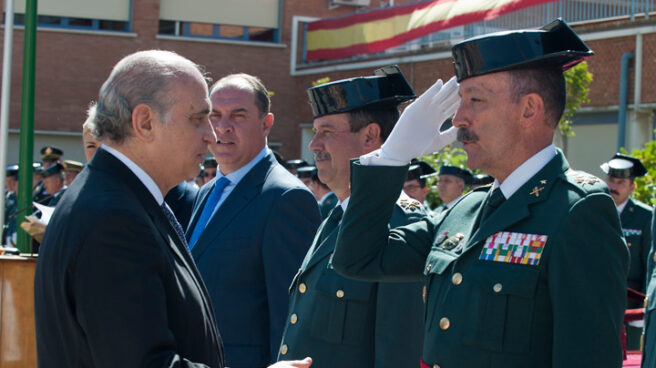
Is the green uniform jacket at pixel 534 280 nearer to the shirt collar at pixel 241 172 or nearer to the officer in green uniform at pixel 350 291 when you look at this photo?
the officer in green uniform at pixel 350 291

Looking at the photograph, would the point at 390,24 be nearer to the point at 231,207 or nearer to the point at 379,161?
the point at 231,207

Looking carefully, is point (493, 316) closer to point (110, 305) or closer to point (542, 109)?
point (542, 109)

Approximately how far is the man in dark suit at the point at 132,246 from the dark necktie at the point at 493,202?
0.88 m

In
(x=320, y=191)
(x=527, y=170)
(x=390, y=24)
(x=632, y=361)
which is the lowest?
(x=632, y=361)

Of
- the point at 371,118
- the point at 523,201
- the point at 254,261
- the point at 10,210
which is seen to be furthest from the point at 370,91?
the point at 10,210

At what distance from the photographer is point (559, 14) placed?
1669 cm

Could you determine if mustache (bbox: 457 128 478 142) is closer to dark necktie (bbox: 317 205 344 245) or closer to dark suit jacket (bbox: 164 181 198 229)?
dark necktie (bbox: 317 205 344 245)

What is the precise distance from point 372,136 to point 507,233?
→ 1.24 m

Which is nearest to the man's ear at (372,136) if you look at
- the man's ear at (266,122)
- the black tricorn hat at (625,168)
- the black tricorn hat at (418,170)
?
the man's ear at (266,122)

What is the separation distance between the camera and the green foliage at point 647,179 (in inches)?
335

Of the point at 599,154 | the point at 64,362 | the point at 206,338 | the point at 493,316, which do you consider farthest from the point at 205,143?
the point at 599,154

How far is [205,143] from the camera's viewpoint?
2.42 metres

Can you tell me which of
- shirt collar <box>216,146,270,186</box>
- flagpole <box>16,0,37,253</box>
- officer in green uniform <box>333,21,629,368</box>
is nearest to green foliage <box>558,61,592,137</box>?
flagpole <box>16,0,37,253</box>

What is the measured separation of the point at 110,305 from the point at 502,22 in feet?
55.7
